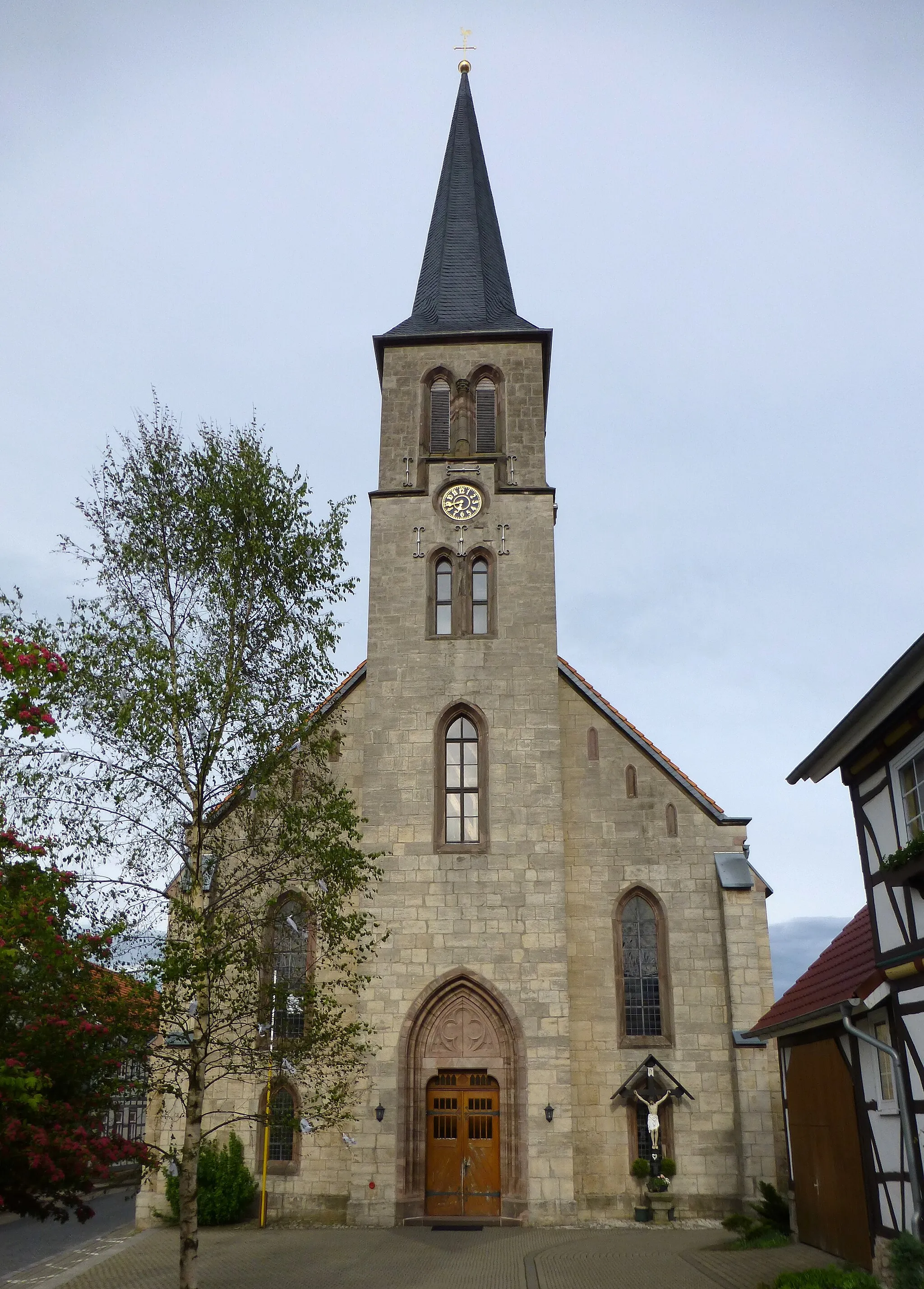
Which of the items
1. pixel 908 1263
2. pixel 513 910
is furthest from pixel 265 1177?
pixel 908 1263

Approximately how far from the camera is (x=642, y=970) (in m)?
22.2

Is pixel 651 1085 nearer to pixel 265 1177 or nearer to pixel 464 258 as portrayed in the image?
pixel 265 1177

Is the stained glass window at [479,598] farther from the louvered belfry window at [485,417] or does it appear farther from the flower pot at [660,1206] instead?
the flower pot at [660,1206]

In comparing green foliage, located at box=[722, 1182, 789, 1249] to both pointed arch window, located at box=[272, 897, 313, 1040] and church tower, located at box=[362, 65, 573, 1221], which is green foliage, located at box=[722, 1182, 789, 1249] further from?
pointed arch window, located at box=[272, 897, 313, 1040]

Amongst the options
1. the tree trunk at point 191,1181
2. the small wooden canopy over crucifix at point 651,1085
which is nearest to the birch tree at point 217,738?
the tree trunk at point 191,1181

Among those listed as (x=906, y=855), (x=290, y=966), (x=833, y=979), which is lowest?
(x=833, y=979)

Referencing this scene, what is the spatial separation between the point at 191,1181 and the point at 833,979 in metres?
9.09

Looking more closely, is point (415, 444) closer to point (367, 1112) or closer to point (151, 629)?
point (151, 629)

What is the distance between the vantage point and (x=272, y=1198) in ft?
69.2

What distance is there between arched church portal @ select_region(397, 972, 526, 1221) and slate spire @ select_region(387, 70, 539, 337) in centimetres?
1499

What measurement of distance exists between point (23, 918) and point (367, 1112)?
11592 millimetres

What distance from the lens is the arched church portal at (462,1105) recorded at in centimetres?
2023

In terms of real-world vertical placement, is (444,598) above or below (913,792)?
above

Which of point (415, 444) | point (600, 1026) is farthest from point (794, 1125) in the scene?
point (415, 444)
